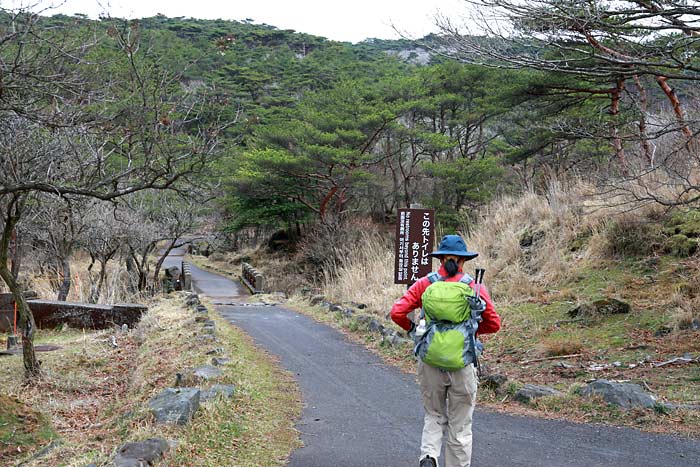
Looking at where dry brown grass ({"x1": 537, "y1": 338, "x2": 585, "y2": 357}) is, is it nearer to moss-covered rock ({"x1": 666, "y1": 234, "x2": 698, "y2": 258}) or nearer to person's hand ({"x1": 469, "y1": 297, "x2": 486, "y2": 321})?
moss-covered rock ({"x1": 666, "y1": 234, "x2": 698, "y2": 258})

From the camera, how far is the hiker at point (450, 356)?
165 inches

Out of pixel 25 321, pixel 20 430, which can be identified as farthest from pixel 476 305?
pixel 25 321

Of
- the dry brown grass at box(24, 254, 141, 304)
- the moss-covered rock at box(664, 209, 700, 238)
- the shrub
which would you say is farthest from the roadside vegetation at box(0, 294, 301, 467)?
the moss-covered rock at box(664, 209, 700, 238)

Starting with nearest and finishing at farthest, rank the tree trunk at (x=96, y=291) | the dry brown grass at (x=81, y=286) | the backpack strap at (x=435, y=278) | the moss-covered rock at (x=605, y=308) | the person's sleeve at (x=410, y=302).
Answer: the backpack strap at (x=435, y=278) < the person's sleeve at (x=410, y=302) < the moss-covered rock at (x=605, y=308) < the tree trunk at (x=96, y=291) < the dry brown grass at (x=81, y=286)

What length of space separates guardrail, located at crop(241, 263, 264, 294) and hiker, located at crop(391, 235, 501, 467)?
2199cm

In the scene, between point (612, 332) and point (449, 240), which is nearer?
point (449, 240)

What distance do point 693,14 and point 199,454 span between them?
607cm

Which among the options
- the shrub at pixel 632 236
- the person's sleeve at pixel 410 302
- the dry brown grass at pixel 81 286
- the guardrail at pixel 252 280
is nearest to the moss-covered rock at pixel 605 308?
the shrub at pixel 632 236

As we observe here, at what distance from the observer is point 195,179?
40.2 ft

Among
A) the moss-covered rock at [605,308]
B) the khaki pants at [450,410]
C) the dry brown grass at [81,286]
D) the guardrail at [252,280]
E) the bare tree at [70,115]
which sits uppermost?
the bare tree at [70,115]

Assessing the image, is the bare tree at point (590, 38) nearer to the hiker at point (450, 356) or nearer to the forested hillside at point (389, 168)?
the forested hillside at point (389, 168)

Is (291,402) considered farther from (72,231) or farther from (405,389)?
(72,231)

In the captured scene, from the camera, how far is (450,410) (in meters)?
4.42

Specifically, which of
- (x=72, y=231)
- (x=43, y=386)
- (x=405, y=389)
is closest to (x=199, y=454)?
(x=405, y=389)
